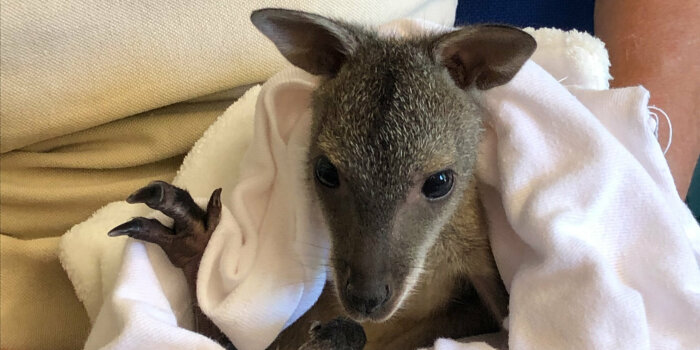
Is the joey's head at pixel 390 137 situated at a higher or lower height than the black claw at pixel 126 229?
higher

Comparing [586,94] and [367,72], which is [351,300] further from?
[586,94]

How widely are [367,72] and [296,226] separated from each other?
370 mm

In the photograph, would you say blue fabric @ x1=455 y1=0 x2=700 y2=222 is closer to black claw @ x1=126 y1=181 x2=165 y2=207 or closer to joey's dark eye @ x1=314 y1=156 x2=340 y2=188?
joey's dark eye @ x1=314 y1=156 x2=340 y2=188

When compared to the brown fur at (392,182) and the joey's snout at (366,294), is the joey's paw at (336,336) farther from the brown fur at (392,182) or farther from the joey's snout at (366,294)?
the joey's snout at (366,294)

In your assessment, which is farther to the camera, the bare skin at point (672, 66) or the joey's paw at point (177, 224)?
the bare skin at point (672, 66)

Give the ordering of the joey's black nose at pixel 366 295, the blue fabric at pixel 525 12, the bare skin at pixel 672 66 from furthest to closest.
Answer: the blue fabric at pixel 525 12
the bare skin at pixel 672 66
the joey's black nose at pixel 366 295

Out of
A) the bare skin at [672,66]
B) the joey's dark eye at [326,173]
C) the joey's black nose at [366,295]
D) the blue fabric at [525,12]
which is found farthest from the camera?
the blue fabric at [525,12]

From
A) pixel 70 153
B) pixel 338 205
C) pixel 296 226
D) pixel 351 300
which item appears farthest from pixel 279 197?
pixel 70 153

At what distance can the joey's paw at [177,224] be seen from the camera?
3.73 ft

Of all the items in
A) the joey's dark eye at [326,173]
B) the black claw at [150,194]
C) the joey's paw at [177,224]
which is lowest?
the joey's paw at [177,224]

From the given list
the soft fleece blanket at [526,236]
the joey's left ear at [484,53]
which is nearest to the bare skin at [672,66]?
the soft fleece blanket at [526,236]

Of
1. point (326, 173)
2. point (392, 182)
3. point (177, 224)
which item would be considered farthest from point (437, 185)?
point (177, 224)

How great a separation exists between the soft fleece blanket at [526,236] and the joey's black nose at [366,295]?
0.57ft

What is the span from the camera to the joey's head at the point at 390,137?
3.44ft
